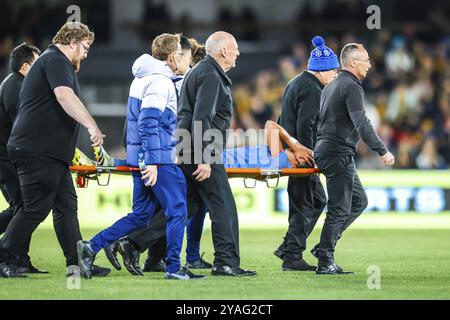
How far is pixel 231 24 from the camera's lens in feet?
78.3

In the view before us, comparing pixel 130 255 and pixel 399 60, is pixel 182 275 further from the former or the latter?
pixel 399 60

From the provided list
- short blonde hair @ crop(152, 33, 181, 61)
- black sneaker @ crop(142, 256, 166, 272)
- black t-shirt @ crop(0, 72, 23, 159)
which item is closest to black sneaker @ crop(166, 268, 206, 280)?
black sneaker @ crop(142, 256, 166, 272)

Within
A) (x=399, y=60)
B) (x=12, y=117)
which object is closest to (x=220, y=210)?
(x=12, y=117)

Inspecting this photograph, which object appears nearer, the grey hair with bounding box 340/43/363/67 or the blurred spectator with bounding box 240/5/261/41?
the grey hair with bounding box 340/43/363/67

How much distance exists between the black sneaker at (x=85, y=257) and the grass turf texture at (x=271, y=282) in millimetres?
96

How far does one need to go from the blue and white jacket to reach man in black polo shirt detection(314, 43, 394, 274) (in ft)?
4.79

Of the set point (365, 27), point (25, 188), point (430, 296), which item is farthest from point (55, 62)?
point (365, 27)

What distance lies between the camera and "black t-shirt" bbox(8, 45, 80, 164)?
9.46 meters

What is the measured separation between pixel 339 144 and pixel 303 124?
633mm

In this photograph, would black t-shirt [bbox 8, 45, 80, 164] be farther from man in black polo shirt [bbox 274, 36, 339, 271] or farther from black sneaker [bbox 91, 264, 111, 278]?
man in black polo shirt [bbox 274, 36, 339, 271]

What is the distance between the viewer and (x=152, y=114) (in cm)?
949

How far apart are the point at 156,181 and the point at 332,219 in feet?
5.60

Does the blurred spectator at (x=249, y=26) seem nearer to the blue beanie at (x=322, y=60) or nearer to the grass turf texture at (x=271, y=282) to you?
the grass turf texture at (x=271, y=282)

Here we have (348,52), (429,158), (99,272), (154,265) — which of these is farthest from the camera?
(429,158)
